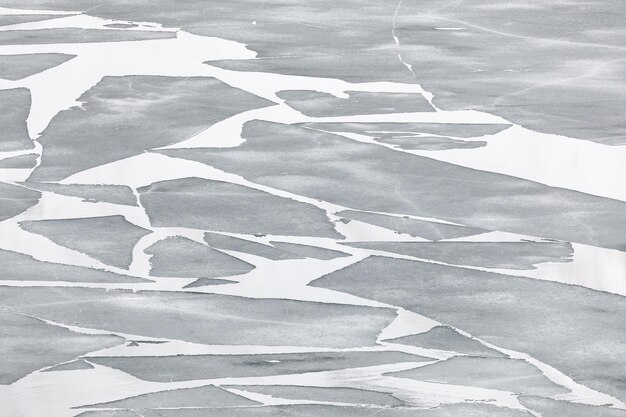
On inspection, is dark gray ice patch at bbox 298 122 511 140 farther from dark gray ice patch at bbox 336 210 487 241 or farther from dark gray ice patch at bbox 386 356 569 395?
dark gray ice patch at bbox 386 356 569 395

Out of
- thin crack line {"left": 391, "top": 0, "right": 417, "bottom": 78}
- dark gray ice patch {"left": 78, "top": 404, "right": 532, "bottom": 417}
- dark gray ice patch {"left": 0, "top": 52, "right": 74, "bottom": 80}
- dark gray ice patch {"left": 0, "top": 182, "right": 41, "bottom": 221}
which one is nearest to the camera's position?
dark gray ice patch {"left": 78, "top": 404, "right": 532, "bottom": 417}

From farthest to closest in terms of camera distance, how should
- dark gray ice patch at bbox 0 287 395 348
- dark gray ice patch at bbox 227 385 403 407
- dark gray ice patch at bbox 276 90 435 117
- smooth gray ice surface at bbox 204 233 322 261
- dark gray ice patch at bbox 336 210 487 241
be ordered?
dark gray ice patch at bbox 276 90 435 117, dark gray ice patch at bbox 336 210 487 241, smooth gray ice surface at bbox 204 233 322 261, dark gray ice patch at bbox 0 287 395 348, dark gray ice patch at bbox 227 385 403 407

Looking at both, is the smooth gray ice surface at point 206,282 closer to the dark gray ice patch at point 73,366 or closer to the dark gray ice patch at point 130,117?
the dark gray ice patch at point 73,366

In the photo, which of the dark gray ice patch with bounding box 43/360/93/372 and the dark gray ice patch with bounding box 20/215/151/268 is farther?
the dark gray ice patch with bounding box 20/215/151/268

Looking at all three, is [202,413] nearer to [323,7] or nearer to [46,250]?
[46,250]

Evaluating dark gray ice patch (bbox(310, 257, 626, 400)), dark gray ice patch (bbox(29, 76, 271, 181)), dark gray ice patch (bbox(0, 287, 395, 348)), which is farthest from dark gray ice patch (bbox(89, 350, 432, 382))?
dark gray ice patch (bbox(29, 76, 271, 181))

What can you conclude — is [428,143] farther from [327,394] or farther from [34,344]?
[327,394]
